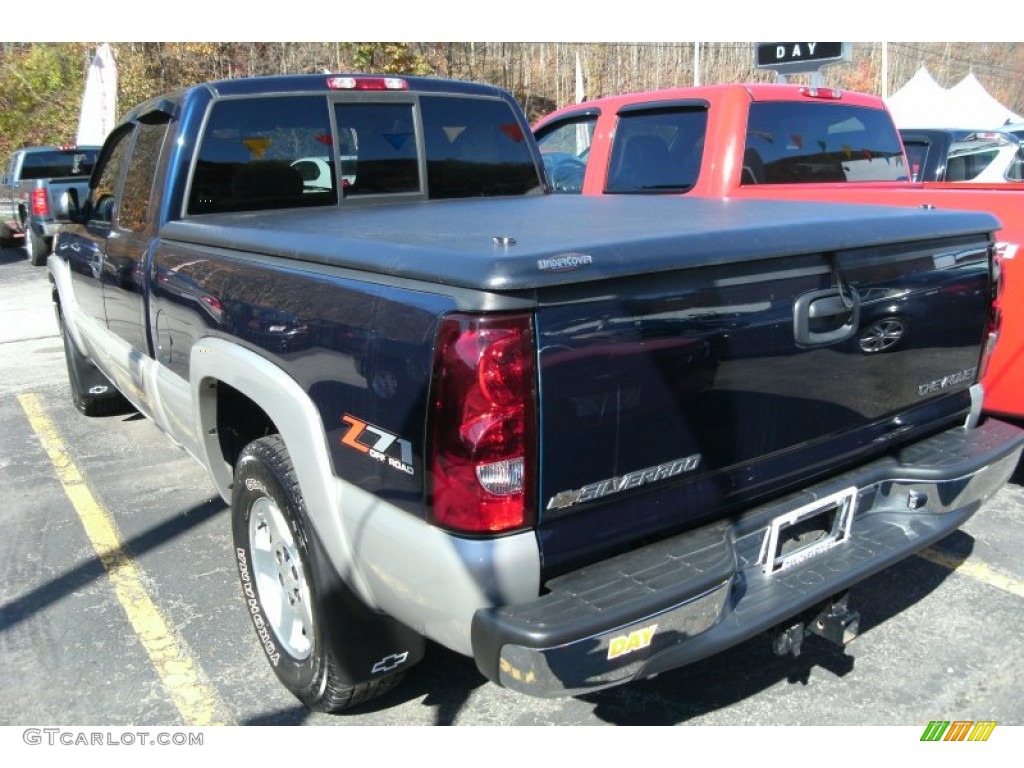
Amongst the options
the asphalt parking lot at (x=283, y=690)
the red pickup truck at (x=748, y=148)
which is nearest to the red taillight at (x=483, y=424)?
the asphalt parking lot at (x=283, y=690)

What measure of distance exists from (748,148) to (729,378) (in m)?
3.15

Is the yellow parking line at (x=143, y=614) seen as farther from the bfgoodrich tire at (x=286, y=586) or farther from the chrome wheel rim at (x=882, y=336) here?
the chrome wheel rim at (x=882, y=336)

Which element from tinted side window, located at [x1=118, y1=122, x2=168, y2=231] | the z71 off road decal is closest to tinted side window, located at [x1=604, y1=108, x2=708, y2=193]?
tinted side window, located at [x1=118, y1=122, x2=168, y2=231]

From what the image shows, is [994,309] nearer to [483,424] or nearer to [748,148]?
[483,424]

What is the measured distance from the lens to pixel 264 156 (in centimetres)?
378

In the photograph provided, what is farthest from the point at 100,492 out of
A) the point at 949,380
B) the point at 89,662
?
A: the point at 949,380

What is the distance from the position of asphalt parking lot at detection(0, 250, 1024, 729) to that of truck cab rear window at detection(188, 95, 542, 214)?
1.64 metres

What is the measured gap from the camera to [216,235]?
9.90 ft

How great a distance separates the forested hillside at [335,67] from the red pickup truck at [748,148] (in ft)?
43.0

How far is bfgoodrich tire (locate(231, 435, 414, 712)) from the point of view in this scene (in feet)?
8.17

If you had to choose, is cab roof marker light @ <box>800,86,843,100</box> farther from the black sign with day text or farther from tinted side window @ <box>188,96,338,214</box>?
the black sign with day text

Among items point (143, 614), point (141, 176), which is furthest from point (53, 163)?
point (143, 614)
